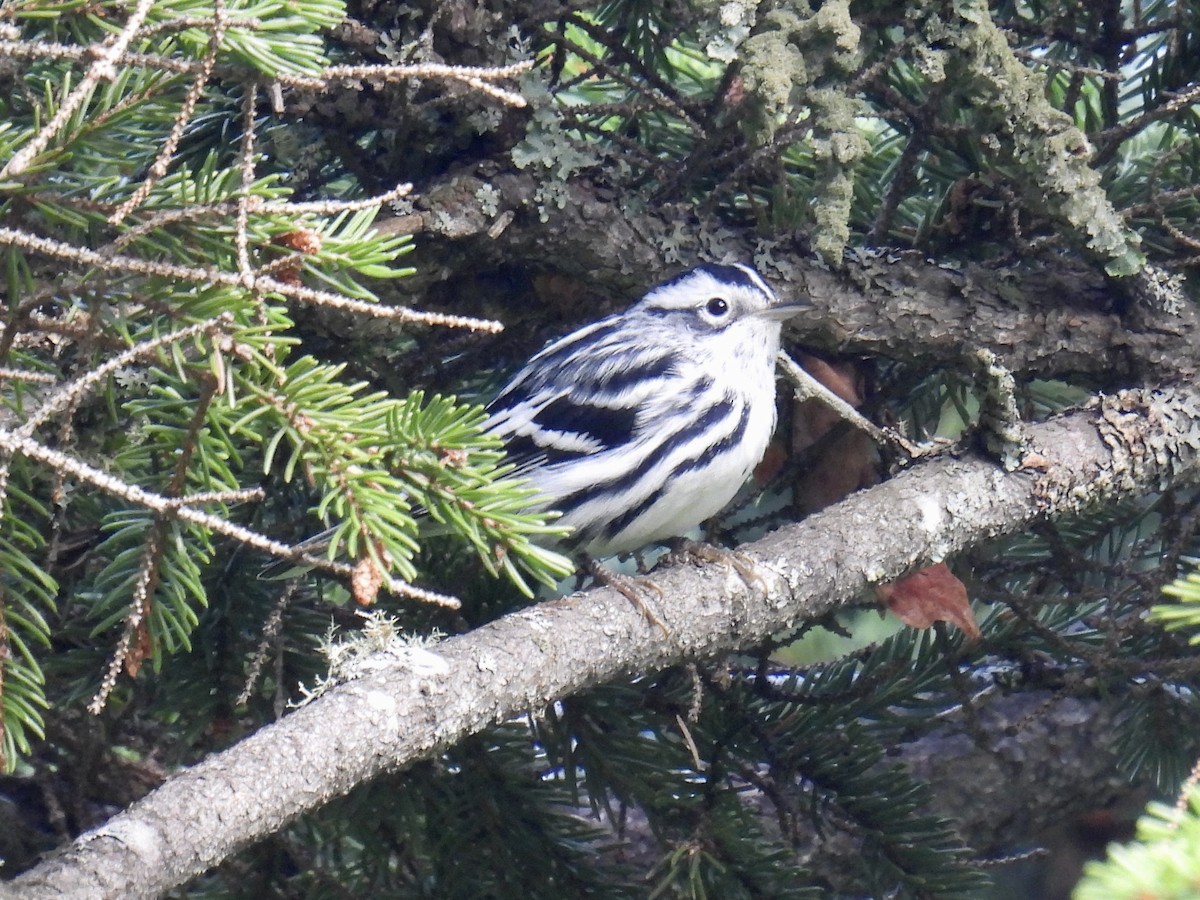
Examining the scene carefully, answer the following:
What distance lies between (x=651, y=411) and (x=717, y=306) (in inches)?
10.1

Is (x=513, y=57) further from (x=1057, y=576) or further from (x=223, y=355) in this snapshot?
(x=1057, y=576)

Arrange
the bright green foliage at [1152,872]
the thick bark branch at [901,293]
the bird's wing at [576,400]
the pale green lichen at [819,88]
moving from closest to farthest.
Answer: the bright green foliage at [1152,872] < the pale green lichen at [819,88] < the thick bark branch at [901,293] < the bird's wing at [576,400]

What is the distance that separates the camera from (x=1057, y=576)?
85.2 inches

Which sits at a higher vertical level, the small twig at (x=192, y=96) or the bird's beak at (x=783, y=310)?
the small twig at (x=192, y=96)

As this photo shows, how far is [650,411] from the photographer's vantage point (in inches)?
91.7

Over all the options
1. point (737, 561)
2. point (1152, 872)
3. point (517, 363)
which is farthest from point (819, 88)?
point (1152, 872)

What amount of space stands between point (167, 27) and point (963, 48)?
1.11m

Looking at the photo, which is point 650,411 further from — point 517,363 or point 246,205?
point 246,205

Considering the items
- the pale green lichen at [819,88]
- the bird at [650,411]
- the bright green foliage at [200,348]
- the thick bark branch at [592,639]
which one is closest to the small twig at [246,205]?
the bright green foliage at [200,348]

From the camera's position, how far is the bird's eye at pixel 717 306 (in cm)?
235

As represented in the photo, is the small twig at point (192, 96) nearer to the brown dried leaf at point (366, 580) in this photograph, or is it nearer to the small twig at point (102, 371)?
the small twig at point (102, 371)

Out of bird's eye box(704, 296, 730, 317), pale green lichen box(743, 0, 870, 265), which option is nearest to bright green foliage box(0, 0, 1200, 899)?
pale green lichen box(743, 0, 870, 265)

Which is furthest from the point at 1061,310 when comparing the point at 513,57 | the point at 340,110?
the point at 340,110

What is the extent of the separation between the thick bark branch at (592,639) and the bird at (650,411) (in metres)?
0.38
